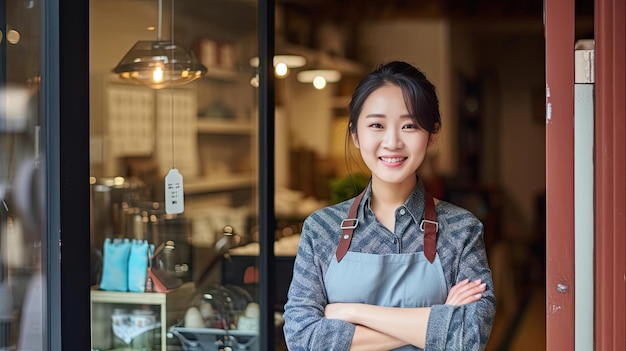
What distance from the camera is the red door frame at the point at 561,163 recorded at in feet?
5.78

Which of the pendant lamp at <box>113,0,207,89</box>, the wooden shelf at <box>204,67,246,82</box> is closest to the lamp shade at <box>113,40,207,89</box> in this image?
the pendant lamp at <box>113,0,207,89</box>

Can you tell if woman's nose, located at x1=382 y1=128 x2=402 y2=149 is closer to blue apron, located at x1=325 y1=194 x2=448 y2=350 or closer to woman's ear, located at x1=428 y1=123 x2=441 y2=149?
woman's ear, located at x1=428 y1=123 x2=441 y2=149

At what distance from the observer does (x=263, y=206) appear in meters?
3.29

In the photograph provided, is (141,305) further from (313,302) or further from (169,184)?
(313,302)

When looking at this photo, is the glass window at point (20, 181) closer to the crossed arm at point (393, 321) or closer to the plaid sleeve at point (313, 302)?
the plaid sleeve at point (313, 302)

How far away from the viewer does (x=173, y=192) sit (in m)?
3.32

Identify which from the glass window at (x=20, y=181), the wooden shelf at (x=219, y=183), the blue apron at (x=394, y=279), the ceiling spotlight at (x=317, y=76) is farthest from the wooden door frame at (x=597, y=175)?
the ceiling spotlight at (x=317, y=76)

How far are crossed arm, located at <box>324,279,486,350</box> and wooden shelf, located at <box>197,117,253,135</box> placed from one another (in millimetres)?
2493

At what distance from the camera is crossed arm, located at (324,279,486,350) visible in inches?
72.1

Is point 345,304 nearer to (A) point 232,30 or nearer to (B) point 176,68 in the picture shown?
(B) point 176,68

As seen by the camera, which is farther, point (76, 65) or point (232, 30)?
point (232, 30)

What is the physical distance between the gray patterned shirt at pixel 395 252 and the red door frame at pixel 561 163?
0.17 metres

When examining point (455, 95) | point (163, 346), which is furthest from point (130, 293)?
point (455, 95)

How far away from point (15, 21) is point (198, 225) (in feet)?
5.65
